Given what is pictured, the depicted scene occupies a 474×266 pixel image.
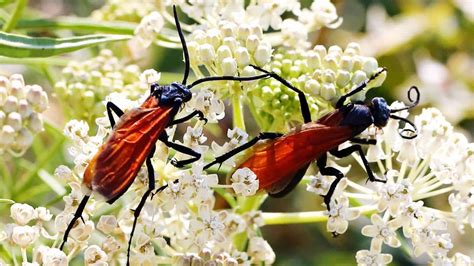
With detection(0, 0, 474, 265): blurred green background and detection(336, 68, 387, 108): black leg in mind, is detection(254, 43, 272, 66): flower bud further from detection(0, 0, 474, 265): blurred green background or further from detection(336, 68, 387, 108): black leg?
detection(0, 0, 474, 265): blurred green background

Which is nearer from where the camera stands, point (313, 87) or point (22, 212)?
point (22, 212)

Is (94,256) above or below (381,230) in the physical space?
above

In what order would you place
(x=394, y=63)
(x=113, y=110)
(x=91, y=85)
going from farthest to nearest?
(x=394, y=63) → (x=91, y=85) → (x=113, y=110)

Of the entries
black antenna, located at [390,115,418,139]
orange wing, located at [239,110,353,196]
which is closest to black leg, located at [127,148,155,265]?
orange wing, located at [239,110,353,196]

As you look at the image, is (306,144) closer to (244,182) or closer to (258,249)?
(244,182)

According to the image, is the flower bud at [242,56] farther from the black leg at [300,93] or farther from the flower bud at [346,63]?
the flower bud at [346,63]

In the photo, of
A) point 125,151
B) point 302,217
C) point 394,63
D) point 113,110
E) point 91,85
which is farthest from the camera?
point 394,63

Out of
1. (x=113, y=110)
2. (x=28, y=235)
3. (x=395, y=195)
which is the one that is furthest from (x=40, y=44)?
(x=395, y=195)
